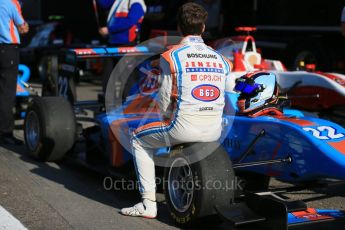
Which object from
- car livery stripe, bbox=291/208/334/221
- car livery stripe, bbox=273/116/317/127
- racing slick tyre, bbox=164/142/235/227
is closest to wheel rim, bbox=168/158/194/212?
racing slick tyre, bbox=164/142/235/227

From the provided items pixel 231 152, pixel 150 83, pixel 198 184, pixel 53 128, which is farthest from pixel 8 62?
pixel 198 184

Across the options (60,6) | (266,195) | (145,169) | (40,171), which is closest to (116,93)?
(40,171)

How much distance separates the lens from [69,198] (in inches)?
193

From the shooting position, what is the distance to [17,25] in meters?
6.92

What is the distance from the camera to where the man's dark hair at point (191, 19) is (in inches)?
160

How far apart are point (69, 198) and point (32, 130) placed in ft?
5.08

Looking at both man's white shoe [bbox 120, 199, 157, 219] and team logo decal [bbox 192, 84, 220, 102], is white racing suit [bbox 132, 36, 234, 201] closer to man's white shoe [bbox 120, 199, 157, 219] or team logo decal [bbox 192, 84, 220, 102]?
team logo decal [bbox 192, 84, 220, 102]

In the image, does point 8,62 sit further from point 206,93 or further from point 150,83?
point 206,93

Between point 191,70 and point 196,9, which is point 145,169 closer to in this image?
point 191,70

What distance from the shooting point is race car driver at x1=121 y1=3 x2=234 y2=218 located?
405 cm

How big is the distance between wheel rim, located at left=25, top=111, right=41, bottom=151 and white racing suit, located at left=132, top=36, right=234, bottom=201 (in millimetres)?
2188

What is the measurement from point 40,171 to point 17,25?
2056 mm

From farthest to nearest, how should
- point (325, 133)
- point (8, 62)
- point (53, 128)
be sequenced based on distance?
point (8, 62), point (53, 128), point (325, 133)

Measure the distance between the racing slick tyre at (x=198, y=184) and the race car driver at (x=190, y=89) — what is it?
0.14 meters
